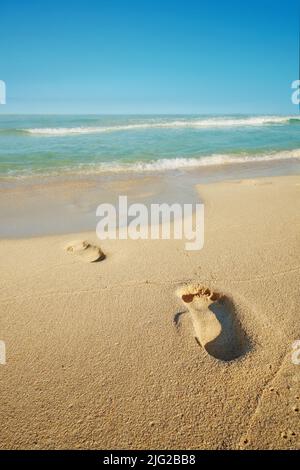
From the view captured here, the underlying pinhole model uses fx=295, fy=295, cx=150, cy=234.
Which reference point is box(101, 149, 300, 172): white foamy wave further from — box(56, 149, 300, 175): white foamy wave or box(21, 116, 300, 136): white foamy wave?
box(21, 116, 300, 136): white foamy wave

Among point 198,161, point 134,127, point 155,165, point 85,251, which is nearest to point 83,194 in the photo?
point 85,251

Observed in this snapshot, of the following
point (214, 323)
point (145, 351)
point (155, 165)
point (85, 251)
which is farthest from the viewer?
point (155, 165)

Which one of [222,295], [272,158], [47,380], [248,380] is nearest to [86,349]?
[47,380]

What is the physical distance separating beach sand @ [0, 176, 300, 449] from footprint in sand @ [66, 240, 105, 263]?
1.8 inches

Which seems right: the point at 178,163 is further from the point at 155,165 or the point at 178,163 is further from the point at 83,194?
the point at 83,194

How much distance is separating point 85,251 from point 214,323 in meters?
1.60

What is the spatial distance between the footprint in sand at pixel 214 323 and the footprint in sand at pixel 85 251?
1.00 meters

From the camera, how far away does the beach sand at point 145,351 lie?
1.36 m

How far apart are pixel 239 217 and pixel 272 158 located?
7.55 metres

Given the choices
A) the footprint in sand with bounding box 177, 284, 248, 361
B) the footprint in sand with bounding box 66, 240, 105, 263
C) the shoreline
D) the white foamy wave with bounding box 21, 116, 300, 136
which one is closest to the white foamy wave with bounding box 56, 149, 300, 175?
the shoreline

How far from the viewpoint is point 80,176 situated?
24.0 feet

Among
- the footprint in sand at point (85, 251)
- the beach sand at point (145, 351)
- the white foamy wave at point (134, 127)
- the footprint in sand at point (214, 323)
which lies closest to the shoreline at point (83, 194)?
the footprint in sand at point (85, 251)

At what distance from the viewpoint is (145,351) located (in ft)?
5.79
